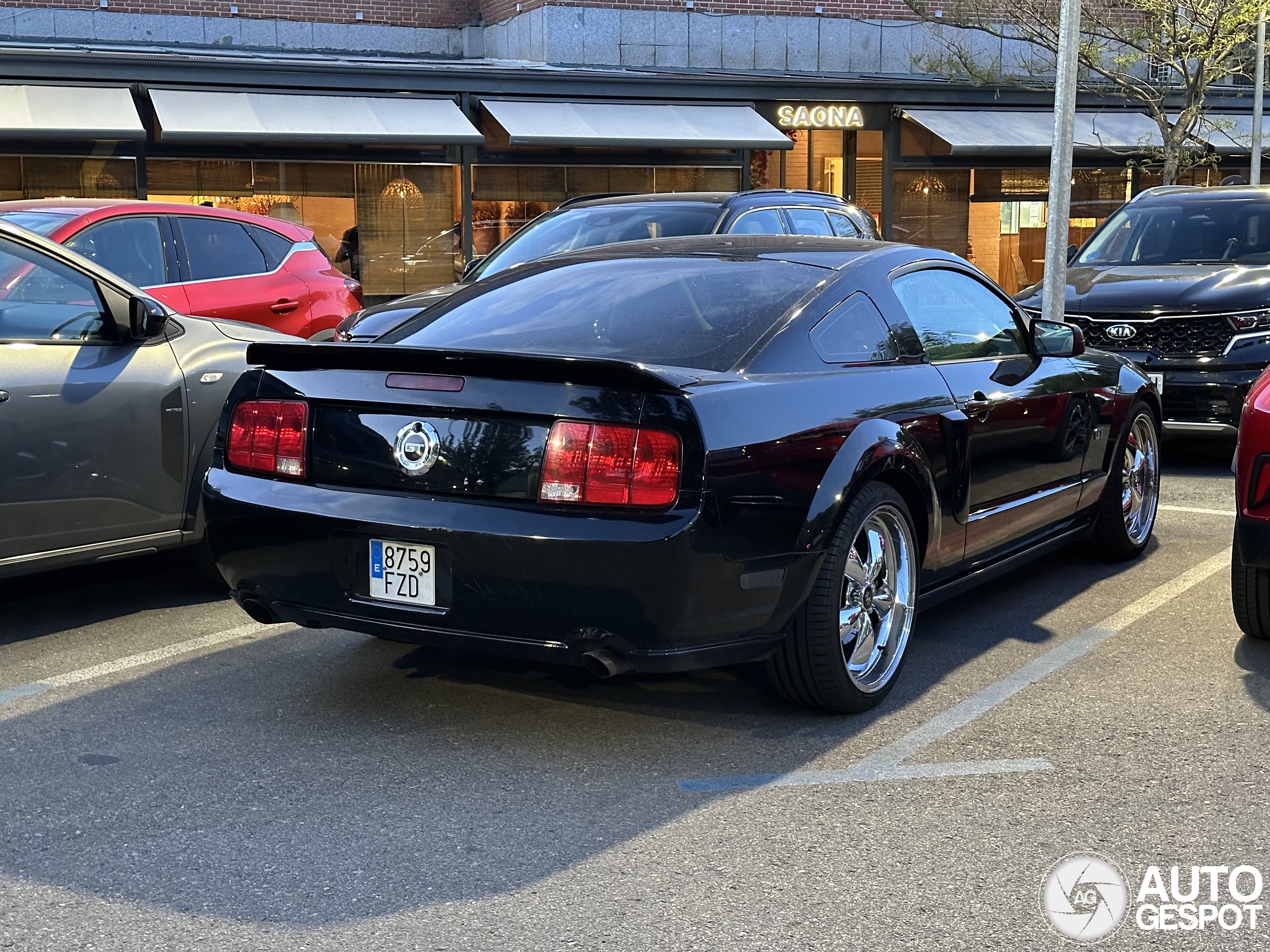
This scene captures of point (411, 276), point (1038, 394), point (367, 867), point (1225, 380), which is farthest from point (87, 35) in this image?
point (367, 867)

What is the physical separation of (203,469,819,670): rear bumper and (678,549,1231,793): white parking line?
0.36 m

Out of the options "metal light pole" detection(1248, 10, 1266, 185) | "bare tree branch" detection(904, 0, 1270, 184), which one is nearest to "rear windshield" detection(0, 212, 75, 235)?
"bare tree branch" detection(904, 0, 1270, 184)

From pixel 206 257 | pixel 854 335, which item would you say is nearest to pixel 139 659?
pixel 854 335

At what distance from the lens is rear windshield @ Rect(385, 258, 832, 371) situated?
4.82m

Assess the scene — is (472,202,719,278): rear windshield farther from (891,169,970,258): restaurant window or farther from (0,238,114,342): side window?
(891,169,970,258): restaurant window

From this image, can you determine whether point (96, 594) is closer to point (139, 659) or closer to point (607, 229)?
point (139, 659)

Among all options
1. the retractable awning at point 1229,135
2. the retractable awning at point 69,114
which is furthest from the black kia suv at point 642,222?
the retractable awning at point 1229,135

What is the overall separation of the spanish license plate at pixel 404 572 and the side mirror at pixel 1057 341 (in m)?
3.12

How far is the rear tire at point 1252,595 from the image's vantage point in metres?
5.54

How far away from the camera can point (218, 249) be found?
9.91 meters

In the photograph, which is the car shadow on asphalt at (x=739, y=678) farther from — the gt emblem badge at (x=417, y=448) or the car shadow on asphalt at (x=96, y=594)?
the car shadow on asphalt at (x=96, y=594)

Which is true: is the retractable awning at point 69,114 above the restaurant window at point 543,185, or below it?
above

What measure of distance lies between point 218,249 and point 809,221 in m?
4.25

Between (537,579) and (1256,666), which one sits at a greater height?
(537,579)
